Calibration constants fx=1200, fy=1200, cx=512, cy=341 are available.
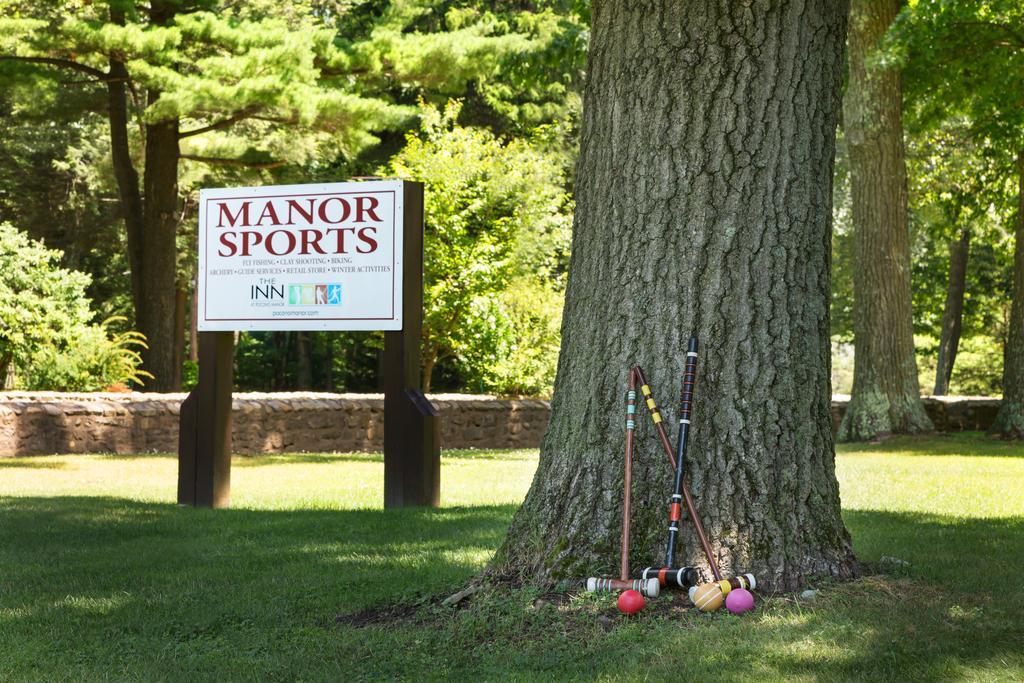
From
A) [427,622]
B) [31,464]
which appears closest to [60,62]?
[31,464]

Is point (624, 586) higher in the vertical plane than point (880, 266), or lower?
lower

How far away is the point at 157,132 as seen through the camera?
1878 cm

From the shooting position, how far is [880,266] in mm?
15750

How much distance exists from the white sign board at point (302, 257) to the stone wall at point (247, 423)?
5.48 meters

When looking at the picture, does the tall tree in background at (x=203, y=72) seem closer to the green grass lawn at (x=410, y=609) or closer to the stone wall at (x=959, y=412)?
the stone wall at (x=959, y=412)

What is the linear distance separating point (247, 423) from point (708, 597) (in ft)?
35.2

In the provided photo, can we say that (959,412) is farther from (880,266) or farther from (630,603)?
(630,603)

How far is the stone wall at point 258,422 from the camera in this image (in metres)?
13.4

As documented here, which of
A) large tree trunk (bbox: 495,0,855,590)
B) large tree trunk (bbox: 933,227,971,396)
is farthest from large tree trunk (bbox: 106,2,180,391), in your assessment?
large tree trunk (bbox: 933,227,971,396)

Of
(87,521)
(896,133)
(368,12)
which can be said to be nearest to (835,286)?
(368,12)

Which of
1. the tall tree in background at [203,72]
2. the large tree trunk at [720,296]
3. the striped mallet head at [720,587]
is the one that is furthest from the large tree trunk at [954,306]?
the striped mallet head at [720,587]

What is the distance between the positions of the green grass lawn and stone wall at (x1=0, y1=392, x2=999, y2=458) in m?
5.26

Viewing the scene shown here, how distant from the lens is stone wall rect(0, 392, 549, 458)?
1334 cm

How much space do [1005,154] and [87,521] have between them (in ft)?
52.4
